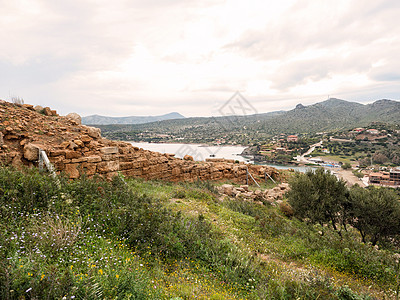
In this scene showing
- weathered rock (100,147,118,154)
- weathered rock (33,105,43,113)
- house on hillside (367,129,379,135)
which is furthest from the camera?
house on hillside (367,129,379,135)

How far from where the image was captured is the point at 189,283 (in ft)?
11.2

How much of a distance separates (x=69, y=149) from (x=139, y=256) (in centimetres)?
741

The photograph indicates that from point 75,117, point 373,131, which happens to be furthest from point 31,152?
point 373,131

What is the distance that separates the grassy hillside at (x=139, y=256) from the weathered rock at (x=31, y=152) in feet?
11.7

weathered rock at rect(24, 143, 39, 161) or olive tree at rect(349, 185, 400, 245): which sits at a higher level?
weathered rock at rect(24, 143, 39, 161)

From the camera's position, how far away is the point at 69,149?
362 inches

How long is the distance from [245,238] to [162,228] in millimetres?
2804

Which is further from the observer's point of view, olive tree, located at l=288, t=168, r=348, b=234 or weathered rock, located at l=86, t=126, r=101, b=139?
→ weathered rock, located at l=86, t=126, r=101, b=139

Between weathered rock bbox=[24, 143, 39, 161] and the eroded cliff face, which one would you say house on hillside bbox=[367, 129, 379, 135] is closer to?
the eroded cliff face

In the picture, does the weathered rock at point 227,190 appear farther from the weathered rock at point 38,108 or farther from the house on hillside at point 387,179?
the house on hillside at point 387,179

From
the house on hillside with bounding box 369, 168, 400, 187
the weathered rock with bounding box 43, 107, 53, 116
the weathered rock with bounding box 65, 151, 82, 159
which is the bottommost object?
the house on hillside with bounding box 369, 168, 400, 187

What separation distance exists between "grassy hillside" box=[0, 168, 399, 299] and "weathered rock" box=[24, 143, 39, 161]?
3.58 meters

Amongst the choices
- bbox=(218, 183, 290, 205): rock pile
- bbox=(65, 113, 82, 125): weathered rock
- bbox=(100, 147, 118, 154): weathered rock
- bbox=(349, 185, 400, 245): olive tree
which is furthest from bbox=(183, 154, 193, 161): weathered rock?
bbox=(349, 185, 400, 245): olive tree

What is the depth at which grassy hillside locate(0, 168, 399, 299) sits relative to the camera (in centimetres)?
247
